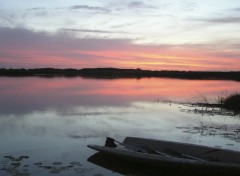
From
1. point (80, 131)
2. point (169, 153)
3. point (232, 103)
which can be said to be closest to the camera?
point (169, 153)

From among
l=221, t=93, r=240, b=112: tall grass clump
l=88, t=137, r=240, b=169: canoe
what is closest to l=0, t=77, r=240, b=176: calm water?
l=88, t=137, r=240, b=169: canoe

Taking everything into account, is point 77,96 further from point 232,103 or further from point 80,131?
point 80,131

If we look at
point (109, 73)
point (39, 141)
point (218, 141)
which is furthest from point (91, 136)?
point (109, 73)

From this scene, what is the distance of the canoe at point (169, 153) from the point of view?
358 inches

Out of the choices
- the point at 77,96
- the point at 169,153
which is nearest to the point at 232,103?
the point at 77,96

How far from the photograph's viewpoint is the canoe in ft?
29.8

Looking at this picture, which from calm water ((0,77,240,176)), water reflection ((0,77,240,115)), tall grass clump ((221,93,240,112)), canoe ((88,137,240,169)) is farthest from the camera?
water reflection ((0,77,240,115))

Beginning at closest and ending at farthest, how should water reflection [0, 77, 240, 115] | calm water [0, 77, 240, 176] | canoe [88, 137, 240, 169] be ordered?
1. canoe [88, 137, 240, 169]
2. calm water [0, 77, 240, 176]
3. water reflection [0, 77, 240, 115]

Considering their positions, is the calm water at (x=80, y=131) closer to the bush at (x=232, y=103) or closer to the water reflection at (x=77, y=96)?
the water reflection at (x=77, y=96)

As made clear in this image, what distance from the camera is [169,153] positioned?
10422 mm

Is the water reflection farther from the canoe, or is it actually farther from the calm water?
the canoe

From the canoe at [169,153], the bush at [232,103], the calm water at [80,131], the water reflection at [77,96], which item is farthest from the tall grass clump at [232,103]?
the canoe at [169,153]

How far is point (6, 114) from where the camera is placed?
18391 mm

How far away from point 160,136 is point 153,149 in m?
2.51
